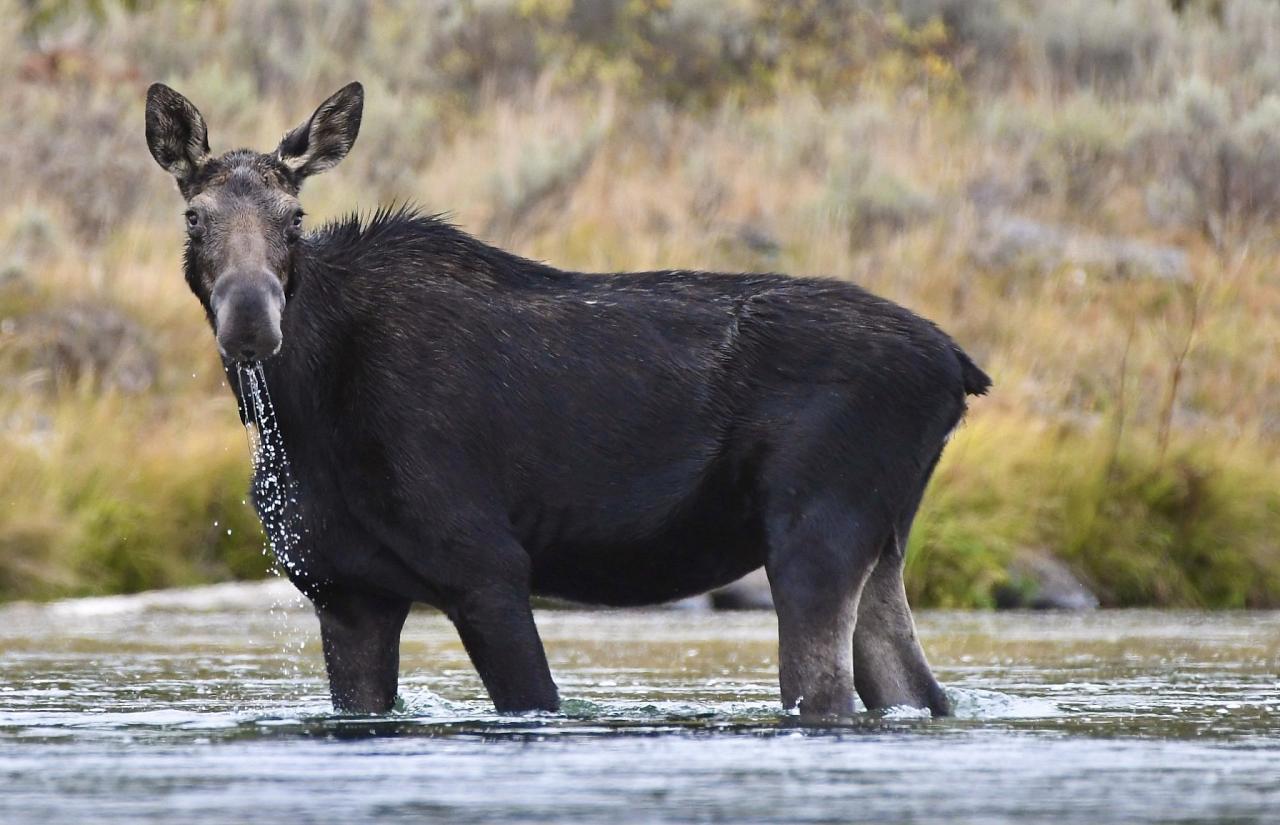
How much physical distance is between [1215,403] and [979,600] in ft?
14.9

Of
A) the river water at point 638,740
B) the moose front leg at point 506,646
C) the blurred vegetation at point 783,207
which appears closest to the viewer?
the river water at point 638,740

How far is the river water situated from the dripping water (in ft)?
1.89

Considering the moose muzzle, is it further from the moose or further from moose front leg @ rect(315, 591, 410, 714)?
moose front leg @ rect(315, 591, 410, 714)

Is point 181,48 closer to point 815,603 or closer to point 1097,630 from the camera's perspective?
point 1097,630

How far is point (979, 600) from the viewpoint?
14430 millimetres

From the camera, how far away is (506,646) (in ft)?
25.1

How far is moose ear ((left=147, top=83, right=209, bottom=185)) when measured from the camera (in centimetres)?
791

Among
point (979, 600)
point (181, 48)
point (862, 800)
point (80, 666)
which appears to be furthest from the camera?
point (181, 48)

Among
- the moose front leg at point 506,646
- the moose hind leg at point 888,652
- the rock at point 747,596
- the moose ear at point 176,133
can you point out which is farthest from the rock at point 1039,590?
the moose ear at point 176,133

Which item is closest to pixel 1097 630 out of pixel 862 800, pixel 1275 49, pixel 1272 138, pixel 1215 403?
pixel 1215 403

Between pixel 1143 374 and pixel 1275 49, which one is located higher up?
pixel 1275 49

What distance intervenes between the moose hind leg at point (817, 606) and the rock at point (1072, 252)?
13.8 meters

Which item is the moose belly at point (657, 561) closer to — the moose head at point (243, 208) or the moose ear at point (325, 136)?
the moose head at point (243, 208)

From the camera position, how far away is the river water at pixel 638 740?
5824 millimetres
